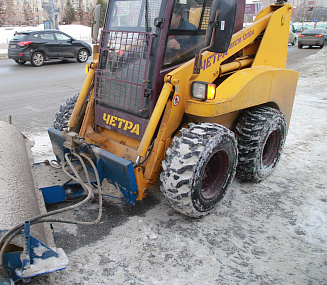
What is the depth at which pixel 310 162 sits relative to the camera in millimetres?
5434

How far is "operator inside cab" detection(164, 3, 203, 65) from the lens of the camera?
3582mm

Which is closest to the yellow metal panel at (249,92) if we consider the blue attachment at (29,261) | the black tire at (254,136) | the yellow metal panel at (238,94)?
the yellow metal panel at (238,94)

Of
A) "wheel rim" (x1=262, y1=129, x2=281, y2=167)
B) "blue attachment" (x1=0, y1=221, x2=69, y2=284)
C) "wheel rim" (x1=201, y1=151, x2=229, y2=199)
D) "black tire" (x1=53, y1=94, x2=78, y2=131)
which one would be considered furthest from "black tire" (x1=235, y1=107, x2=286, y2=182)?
"blue attachment" (x1=0, y1=221, x2=69, y2=284)

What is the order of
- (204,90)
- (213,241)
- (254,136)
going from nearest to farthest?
(213,241) → (204,90) → (254,136)

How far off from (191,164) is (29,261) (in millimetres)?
1580

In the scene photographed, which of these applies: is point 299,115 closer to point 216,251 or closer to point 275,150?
point 275,150

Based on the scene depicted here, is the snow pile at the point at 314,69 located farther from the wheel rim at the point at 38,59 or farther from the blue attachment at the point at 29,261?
the blue attachment at the point at 29,261

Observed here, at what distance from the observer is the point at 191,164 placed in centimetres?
326

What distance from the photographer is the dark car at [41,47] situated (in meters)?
15.2

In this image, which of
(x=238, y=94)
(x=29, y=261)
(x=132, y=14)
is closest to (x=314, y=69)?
(x=238, y=94)

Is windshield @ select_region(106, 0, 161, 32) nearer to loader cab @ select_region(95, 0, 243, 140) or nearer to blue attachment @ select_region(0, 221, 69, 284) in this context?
loader cab @ select_region(95, 0, 243, 140)

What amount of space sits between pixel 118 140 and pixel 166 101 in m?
0.94

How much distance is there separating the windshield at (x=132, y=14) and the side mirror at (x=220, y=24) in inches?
25.2

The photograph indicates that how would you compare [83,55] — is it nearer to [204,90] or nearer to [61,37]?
[61,37]
